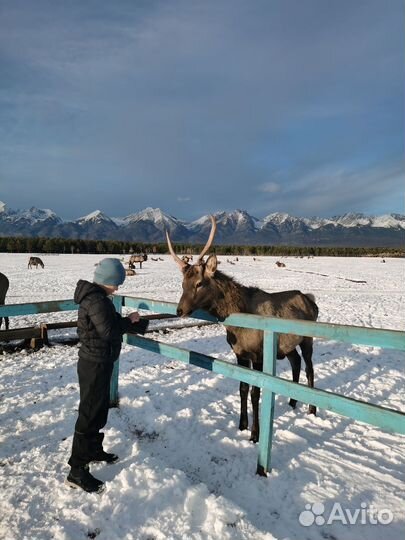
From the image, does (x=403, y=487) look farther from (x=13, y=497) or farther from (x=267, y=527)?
(x=13, y=497)

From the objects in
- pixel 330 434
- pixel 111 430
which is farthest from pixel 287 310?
pixel 111 430

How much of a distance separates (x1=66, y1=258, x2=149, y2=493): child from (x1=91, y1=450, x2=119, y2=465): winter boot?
0.38 ft

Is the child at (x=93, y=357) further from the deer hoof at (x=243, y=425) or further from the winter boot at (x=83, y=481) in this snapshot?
the deer hoof at (x=243, y=425)

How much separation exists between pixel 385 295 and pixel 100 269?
19.6 metres

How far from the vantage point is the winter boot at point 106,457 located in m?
3.94

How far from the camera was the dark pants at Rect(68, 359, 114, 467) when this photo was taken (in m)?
3.64

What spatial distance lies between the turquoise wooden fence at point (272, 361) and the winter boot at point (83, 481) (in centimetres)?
160

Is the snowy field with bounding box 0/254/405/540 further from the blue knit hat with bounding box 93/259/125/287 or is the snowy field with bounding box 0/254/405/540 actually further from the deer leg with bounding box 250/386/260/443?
the blue knit hat with bounding box 93/259/125/287

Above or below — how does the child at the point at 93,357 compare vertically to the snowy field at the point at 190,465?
above

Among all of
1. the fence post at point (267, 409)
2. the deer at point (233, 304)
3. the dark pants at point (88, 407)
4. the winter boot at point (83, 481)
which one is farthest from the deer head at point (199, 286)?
the winter boot at point (83, 481)

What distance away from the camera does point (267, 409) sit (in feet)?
12.7

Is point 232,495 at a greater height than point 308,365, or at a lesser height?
lesser

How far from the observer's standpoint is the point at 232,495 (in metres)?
3.60

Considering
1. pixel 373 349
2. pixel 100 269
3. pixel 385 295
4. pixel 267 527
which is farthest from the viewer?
pixel 385 295
